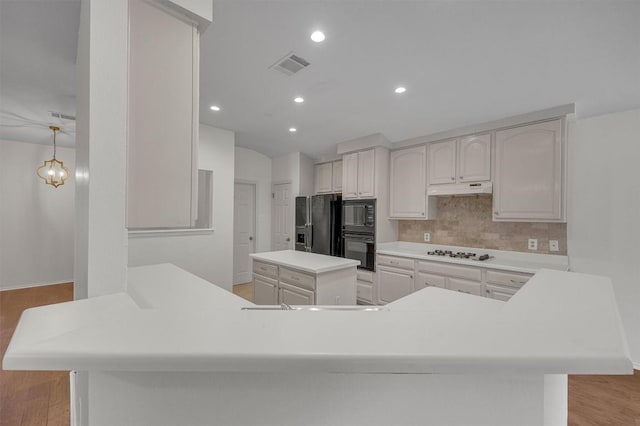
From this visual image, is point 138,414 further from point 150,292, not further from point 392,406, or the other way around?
point 150,292

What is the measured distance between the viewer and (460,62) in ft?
6.88

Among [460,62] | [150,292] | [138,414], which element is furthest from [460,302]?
[460,62]

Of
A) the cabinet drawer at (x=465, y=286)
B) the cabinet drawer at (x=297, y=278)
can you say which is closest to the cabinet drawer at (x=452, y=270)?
the cabinet drawer at (x=465, y=286)

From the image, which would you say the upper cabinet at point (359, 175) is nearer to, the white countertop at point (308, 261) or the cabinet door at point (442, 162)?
the cabinet door at point (442, 162)

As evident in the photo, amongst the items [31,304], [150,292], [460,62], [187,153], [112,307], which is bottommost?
[31,304]

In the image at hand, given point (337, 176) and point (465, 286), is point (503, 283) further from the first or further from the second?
point (337, 176)

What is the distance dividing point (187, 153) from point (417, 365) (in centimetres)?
115

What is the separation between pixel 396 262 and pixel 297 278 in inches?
62.0

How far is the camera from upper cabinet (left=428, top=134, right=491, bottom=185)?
309 cm

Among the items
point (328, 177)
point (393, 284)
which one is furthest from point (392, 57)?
point (328, 177)

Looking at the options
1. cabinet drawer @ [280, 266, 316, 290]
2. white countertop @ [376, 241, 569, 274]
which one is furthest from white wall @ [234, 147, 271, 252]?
cabinet drawer @ [280, 266, 316, 290]

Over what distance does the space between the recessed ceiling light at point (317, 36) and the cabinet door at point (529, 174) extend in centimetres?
230

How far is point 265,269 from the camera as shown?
301cm

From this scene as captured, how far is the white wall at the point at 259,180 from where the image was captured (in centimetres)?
493
